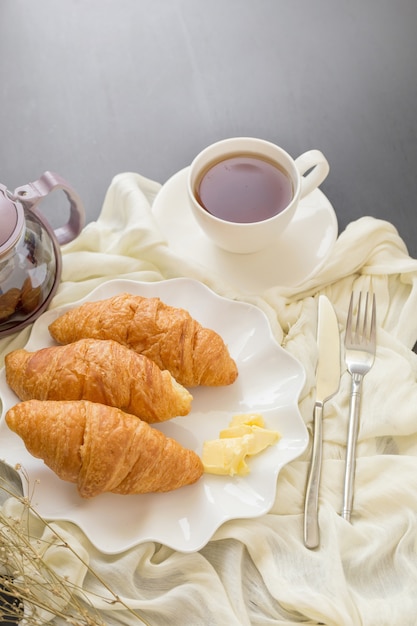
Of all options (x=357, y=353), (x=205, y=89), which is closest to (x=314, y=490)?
(x=357, y=353)

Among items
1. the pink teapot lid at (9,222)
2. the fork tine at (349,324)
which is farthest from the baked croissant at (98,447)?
the fork tine at (349,324)

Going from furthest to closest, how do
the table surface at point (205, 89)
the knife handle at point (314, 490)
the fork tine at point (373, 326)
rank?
the table surface at point (205, 89)
the fork tine at point (373, 326)
the knife handle at point (314, 490)

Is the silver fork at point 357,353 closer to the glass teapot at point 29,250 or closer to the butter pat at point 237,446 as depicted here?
the butter pat at point 237,446

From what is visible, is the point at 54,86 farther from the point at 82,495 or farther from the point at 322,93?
the point at 82,495

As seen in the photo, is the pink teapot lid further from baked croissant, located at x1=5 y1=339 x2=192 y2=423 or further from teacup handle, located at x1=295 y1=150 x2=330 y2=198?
teacup handle, located at x1=295 y1=150 x2=330 y2=198

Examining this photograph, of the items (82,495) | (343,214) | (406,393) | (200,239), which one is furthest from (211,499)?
(343,214)


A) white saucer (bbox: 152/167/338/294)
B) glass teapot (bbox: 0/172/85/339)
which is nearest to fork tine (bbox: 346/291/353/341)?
white saucer (bbox: 152/167/338/294)
